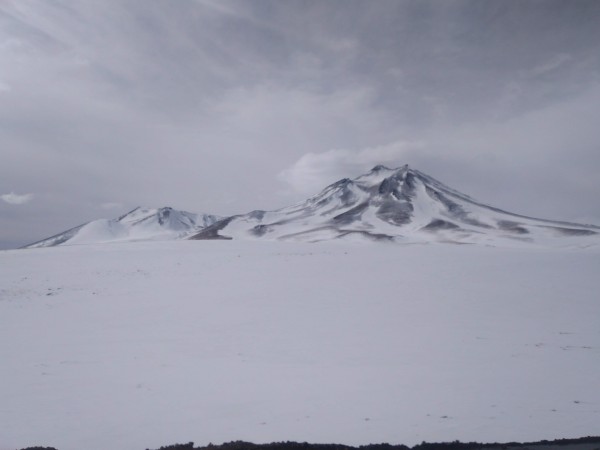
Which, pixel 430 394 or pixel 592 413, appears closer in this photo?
pixel 592 413

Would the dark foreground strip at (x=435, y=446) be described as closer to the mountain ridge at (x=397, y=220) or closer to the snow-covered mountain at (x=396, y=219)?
the mountain ridge at (x=397, y=220)

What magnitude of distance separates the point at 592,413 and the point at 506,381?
173 centimetres

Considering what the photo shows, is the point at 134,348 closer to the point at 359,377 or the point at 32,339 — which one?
the point at 32,339

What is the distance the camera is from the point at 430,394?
7.99 metres

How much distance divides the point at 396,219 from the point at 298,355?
91.8 m

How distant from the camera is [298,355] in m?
10.5

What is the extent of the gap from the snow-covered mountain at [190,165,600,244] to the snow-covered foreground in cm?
5214

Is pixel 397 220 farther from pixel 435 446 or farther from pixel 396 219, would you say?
pixel 435 446

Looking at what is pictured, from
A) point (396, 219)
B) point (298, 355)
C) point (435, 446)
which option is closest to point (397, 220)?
point (396, 219)

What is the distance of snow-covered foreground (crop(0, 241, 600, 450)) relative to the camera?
22.3ft

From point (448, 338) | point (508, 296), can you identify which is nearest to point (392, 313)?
point (448, 338)

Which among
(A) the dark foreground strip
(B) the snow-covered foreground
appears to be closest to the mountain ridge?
(B) the snow-covered foreground

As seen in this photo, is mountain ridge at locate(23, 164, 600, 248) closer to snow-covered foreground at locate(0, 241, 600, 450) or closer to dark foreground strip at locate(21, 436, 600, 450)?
snow-covered foreground at locate(0, 241, 600, 450)

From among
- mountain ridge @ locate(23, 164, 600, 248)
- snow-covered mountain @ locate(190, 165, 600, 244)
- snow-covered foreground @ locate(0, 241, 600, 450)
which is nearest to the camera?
snow-covered foreground @ locate(0, 241, 600, 450)
